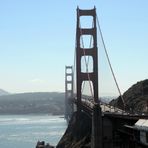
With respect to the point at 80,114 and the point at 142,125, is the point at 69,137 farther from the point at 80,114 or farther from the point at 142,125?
the point at 142,125

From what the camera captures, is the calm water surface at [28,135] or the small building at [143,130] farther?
the calm water surface at [28,135]

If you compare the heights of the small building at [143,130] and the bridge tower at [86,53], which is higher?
the bridge tower at [86,53]

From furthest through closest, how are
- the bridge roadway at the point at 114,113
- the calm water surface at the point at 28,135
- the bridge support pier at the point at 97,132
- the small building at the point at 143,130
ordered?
the calm water surface at the point at 28,135, the bridge support pier at the point at 97,132, the bridge roadway at the point at 114,113, the small building at the point at 143,130

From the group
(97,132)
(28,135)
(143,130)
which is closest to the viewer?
(143,130)

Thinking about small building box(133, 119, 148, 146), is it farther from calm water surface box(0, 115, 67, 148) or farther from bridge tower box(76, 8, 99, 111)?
calm water surface box(0, 115, 67, 148)

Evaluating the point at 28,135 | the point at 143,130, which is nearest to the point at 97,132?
the point at 143,130

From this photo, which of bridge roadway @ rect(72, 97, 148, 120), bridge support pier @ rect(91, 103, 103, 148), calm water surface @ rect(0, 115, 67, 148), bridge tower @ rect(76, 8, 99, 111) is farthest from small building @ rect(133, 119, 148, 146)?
calm water surface @ rect(0, 115, 67, 148)

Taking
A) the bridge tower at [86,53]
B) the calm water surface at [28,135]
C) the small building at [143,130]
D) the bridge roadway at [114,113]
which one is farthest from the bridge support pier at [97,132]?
the calm water surface at [28,135]

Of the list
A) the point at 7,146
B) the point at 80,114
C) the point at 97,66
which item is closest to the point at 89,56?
the point at 97,66

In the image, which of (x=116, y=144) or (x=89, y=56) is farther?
(x=89, y=56)

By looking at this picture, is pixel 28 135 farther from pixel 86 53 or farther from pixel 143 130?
pixel 143 130

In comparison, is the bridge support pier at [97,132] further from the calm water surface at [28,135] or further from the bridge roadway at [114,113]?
the calm water surface at [28,135]
